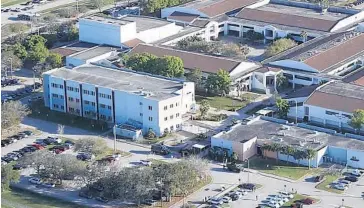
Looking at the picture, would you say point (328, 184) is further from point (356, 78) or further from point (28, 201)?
point (28, 201)

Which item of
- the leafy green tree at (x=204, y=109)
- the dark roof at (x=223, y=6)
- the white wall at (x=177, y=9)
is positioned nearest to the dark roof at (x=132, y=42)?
the white wall at (x=177, y=9)

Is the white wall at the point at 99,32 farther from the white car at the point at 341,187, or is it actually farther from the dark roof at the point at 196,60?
the white car at the point at 341,187

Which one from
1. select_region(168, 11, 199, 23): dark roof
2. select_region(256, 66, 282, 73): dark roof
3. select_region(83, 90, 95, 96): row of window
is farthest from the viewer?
select_region(168, 11, 199, 23): dark roof

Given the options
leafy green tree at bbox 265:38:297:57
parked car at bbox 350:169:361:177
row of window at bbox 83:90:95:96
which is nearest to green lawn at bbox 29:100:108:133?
row of window at bbox 83:90:95:96

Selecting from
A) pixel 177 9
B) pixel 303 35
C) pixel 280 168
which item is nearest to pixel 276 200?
pixel 280 168

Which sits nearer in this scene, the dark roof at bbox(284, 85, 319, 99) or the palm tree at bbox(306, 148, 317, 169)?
the palm tree at bbox(306, 148, 317, 169)

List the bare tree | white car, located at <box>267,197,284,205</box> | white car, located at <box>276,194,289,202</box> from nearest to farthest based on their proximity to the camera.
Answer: white car, located at <box>267,197,284,205</box> → white car, located at <box>276,194,289,202</box> → the bare tree

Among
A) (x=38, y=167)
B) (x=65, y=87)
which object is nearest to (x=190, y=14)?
(x=65, y=87)

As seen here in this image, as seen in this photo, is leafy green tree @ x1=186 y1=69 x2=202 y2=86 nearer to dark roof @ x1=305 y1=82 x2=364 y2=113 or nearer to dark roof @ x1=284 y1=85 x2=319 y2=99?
dark roof @ x1=284 y1=85 x2=319 y2=99
